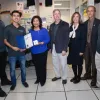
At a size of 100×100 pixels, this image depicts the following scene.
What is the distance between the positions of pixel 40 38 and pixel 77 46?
0.76 m

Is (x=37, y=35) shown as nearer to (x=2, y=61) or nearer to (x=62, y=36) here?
(x=62, y=36)

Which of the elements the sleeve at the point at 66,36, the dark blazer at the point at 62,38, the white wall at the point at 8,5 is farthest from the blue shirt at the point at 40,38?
the white wall at the point at 8,5

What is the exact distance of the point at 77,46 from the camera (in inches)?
130

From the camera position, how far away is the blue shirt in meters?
3.21

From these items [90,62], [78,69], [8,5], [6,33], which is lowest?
[78,69]

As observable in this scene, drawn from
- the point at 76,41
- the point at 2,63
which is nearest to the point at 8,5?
the point at 2,63

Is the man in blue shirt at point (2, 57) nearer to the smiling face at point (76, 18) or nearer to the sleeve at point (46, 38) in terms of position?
the sleeve at point (46, 38)

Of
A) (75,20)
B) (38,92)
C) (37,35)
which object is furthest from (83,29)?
(38,92)

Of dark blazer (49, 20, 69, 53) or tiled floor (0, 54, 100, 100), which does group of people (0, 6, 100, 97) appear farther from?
tiled floor (0, 54, 100, 100)

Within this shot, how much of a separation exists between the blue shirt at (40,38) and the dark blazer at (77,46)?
52 cm

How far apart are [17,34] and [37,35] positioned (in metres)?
0.40

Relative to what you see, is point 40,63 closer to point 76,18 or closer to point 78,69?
point 78,69

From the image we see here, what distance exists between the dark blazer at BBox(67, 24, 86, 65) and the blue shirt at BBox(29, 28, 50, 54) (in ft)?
1.71

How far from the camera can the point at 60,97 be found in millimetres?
2861
